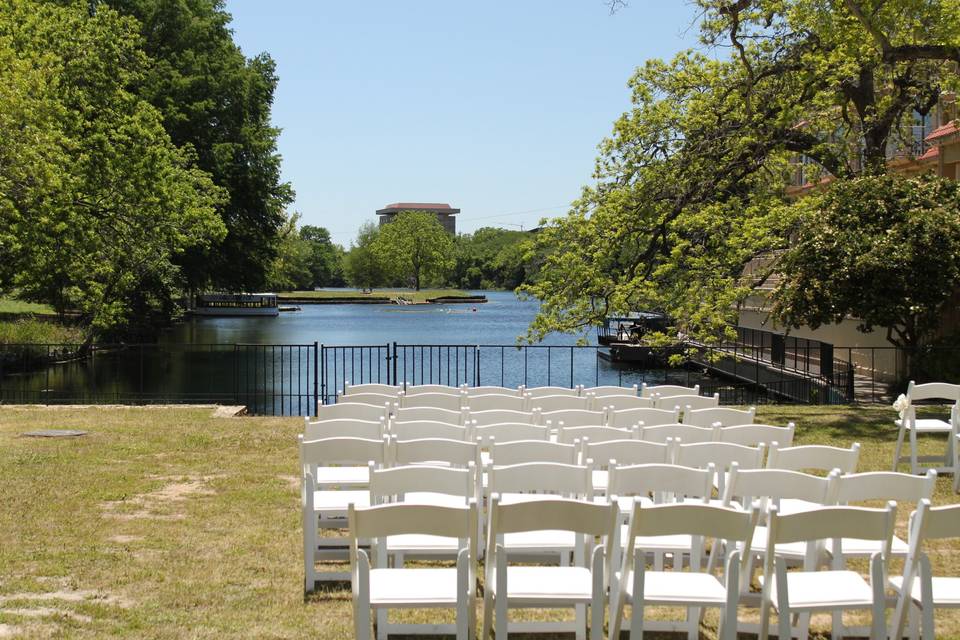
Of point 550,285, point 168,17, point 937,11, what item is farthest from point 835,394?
point 168,17

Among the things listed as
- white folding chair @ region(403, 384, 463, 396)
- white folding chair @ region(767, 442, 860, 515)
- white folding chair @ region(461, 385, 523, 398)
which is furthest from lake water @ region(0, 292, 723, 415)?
white folding chair @ region(767, 442, 860, 515)

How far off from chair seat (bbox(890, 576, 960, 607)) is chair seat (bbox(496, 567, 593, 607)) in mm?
1656

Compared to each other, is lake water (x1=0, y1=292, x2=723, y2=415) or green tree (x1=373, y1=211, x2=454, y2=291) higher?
green tree (x1=373, y1=211, x2=454, y2=291)

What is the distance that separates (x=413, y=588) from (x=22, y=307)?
45490mm

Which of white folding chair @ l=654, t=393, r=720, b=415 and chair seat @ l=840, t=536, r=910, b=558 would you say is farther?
white folding chair @ l=654, t=393, r=720, b=415

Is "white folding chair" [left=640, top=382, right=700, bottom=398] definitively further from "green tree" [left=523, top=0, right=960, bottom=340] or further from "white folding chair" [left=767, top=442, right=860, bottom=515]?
"green tree" [left=523, top=0, right=960, bottom=340]

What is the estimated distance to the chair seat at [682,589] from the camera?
525 centimetres

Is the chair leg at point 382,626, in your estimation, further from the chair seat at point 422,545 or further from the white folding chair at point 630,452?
the white folding chair at point 630,452

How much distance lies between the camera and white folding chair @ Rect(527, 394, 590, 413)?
10.4 m

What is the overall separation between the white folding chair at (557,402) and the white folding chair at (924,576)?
16.6ft

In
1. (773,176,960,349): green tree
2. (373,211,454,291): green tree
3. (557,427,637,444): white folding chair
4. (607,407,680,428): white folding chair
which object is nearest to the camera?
(557,427,637,444): white folding chair

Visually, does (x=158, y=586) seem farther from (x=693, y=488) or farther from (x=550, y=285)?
(x=550, y=285)

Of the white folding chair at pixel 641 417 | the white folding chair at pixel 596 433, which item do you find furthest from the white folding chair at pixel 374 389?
the white folding chair at pixel 596 433

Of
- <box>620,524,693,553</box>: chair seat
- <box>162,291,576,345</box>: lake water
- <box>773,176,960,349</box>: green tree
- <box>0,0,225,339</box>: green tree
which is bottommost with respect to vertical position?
<box>162,291,576,345</box>: lake water
